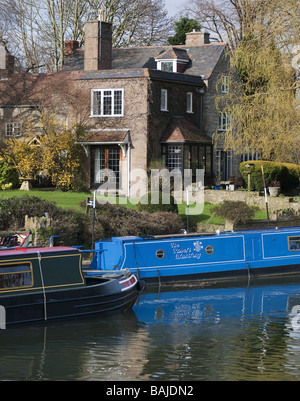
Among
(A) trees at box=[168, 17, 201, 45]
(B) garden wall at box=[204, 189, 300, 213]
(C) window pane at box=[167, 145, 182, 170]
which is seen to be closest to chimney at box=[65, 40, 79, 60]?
(A) trees at box=[168, 17, 201, 45]

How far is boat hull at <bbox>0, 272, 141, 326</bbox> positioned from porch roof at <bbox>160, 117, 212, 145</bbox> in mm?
21997

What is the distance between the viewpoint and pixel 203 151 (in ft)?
141

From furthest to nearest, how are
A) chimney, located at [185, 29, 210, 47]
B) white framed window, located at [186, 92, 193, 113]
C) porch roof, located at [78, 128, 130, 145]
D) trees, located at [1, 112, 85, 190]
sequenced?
chimney, located at [185, 29, 210, 47] → white framed window, located at [186, 92, 193, 113] → porch roof, located at [78, 128, 130, 145] → trees, located at [1, 112, 85, 190]

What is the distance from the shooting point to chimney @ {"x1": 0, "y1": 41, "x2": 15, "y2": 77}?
4869 cm

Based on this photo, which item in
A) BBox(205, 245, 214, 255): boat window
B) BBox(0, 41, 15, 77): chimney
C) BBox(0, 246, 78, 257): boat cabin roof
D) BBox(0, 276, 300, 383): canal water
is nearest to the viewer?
BBox(0, 276, 300, 383): canal water

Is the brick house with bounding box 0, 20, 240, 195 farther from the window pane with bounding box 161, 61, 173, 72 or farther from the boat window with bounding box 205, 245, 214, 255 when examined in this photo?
the boat window with bounding box 205, 245, 214, 255

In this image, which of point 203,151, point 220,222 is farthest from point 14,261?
point 203,151

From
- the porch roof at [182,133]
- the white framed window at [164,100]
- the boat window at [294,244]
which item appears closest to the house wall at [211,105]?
the porch roof at [182,133]

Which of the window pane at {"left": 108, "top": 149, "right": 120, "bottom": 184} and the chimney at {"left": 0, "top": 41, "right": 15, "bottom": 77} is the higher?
the chimney at {"left": 0, "top": 41, "right": 15, "bottom": 77}

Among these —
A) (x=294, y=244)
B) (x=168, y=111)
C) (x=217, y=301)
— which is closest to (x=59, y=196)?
(x=168, y=111)

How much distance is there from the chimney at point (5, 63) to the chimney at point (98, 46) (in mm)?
7214

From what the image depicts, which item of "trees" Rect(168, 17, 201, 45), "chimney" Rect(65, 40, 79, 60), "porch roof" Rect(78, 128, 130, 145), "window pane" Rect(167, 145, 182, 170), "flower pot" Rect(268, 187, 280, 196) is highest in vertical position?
"trees" Rect(168, 17, 201, 45)

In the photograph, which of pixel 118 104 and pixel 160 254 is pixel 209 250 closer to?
pixel 160 254
